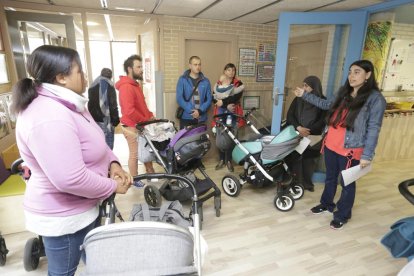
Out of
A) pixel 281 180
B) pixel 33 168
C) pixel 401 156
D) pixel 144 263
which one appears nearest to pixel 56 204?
pixel 33 168

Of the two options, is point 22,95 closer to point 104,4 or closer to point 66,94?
point 66,94

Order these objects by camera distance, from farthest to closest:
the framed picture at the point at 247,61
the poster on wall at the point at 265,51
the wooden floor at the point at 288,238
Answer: the poster on wall at the point at 265,51 → the framed picture at the point at 247,61 → the wooden floor at the point at 288,238

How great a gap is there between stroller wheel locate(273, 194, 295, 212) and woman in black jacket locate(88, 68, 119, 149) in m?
2.18

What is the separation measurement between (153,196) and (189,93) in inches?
66.7

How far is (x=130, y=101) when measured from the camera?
2.92 m

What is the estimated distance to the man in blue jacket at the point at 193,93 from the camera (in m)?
3.76

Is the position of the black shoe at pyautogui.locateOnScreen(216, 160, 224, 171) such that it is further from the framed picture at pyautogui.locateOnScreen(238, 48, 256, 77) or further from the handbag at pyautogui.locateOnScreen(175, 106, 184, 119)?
the framed picture at pyautogui.locateOnScreen(238, 48, 256, 77)

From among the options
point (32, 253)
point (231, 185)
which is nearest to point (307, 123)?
point (231, 185)

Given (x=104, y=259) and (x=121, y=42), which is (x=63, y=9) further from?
(x=121, y=42)

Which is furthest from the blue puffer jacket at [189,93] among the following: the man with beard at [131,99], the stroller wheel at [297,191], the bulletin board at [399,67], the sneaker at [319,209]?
the bulletin board at [399,67]

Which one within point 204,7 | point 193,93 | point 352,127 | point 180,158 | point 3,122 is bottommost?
point 180,158

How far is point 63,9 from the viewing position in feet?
11.5

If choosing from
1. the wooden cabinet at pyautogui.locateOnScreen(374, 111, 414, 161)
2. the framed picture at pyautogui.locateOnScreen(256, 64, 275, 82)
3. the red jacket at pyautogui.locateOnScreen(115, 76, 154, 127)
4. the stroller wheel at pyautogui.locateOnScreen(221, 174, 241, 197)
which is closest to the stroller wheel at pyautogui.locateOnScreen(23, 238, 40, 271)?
the red jacket at pyautogui.locateOnScreen(115, 76, 154, 127)

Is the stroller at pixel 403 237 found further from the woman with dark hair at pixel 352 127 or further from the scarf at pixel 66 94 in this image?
the scarf at pixel 66 94
